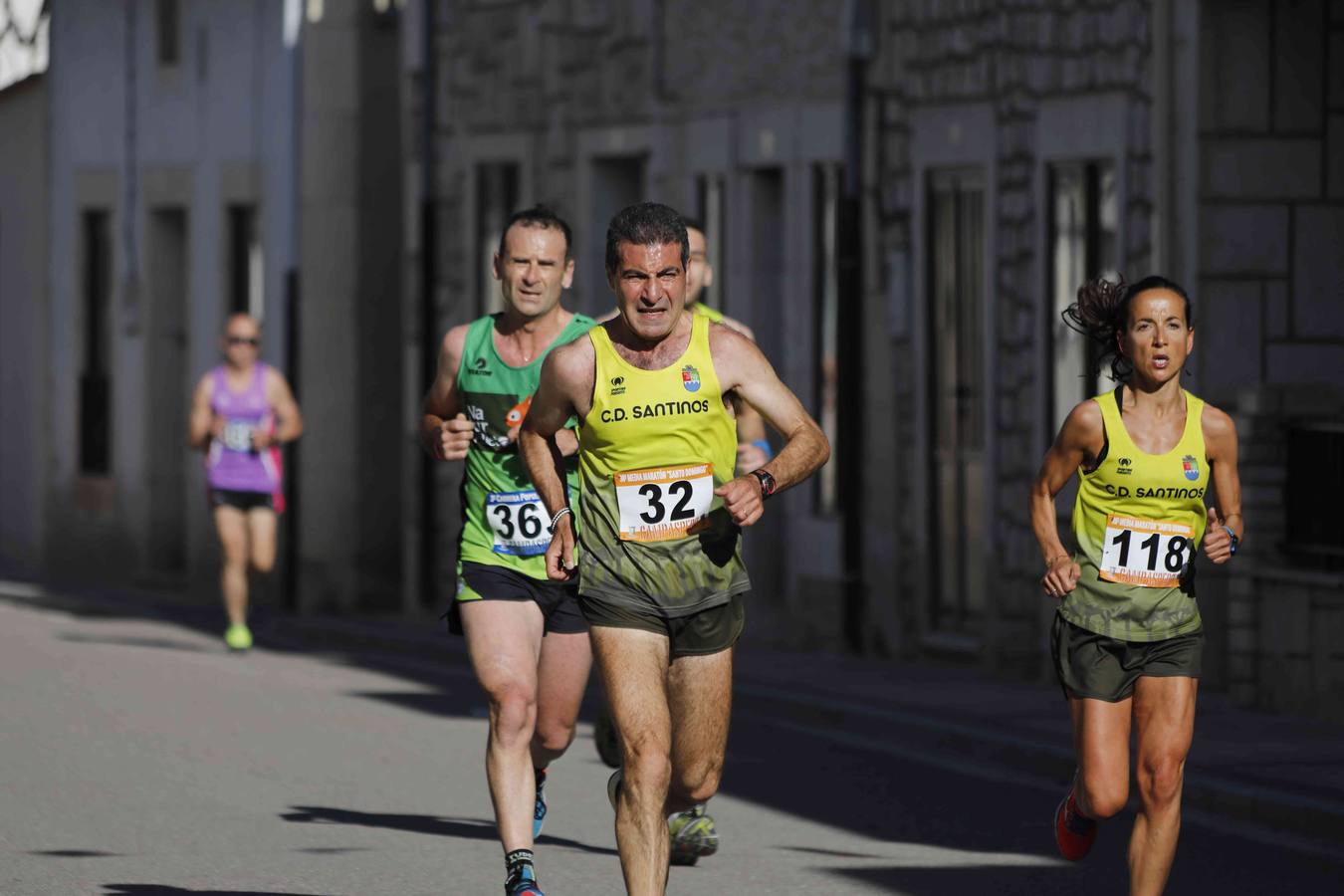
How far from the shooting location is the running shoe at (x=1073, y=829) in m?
9.11

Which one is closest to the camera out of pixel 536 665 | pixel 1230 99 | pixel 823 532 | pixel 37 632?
pixel 536 665

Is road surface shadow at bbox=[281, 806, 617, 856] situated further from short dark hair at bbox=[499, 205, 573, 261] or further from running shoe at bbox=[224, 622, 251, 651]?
running shoe at bbox=[224, 622, 251, 651]

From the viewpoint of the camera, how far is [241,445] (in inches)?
765

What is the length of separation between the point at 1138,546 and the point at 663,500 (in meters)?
1.35

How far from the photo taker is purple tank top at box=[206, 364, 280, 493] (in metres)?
19.4

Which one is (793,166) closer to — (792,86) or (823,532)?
(792,86)

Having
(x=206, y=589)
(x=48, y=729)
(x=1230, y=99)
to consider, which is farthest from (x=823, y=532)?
(x=206, y=589)

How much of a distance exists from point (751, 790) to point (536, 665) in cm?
273

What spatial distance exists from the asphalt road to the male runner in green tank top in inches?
26.6

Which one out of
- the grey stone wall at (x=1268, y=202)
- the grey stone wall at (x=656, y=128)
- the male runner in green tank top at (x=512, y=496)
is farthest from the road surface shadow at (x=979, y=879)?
the grey stone wall at (x=656, y=128)

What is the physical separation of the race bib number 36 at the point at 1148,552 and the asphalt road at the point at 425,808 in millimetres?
1522

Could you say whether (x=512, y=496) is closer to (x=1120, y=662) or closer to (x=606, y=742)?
(x=1120, y=662)

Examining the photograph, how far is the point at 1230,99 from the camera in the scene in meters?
16.0

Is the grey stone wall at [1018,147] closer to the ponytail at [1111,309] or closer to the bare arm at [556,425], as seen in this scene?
the ponytail at [1111,309]
